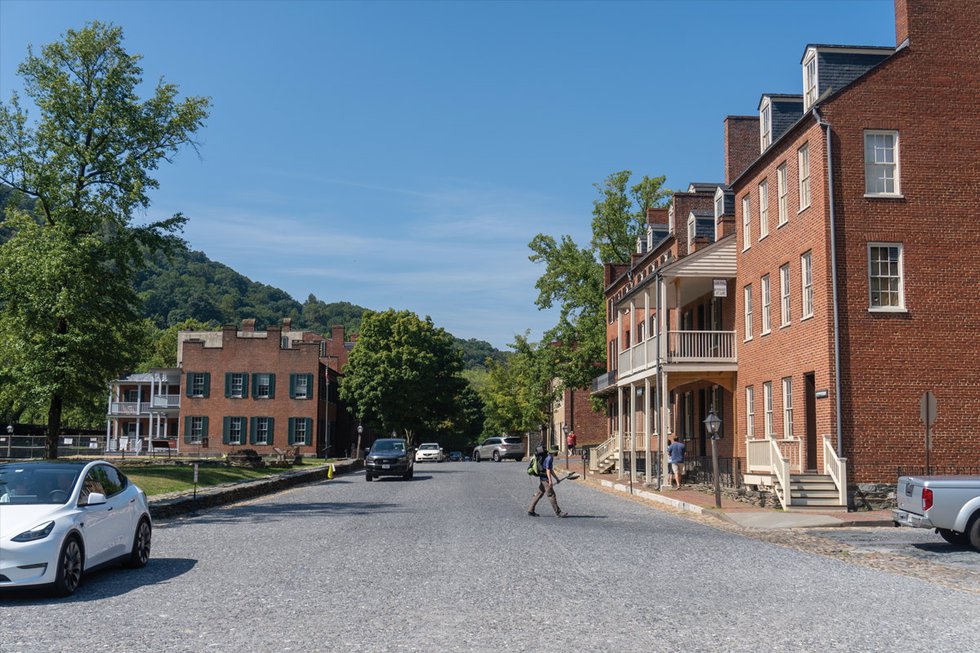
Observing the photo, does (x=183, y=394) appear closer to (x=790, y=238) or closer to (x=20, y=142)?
(x=20, y=142)

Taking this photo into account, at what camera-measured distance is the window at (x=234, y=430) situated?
6669 cm

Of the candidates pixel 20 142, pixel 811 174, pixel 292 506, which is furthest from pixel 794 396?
pixel 20 142

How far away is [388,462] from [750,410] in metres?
15.2

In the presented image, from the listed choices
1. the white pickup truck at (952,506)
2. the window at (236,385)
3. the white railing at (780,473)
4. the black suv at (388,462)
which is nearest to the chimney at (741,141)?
the white railing at (780,473)

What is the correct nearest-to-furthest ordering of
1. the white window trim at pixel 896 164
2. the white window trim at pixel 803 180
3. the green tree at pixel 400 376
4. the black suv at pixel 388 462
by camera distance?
1. the white window trim at pixel 896 164
2. the white window trim at pixel 803 180
3. the black suv at pixel 388 462
4. the green tree at pixel 400 376

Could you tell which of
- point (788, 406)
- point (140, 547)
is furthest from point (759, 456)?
point (140, 547)

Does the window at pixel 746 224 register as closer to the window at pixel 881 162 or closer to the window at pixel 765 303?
the window at pixel 765 303

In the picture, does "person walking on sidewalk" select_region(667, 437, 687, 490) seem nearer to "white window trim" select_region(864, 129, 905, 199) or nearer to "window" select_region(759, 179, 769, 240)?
"window" select_region(759, 179, 769, 240)

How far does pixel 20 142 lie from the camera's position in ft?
93.0

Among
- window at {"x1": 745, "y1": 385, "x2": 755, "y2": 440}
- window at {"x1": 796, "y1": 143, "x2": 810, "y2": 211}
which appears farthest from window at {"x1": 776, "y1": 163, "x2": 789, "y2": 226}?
window at {"x1": 745, "y1": 385, "x2": 755, "y2": 440}

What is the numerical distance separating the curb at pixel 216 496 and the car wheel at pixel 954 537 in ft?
49.6

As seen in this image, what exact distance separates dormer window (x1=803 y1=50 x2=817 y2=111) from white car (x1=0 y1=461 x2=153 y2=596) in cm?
2132

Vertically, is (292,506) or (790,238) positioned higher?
(790,238)

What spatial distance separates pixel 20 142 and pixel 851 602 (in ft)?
87.9
